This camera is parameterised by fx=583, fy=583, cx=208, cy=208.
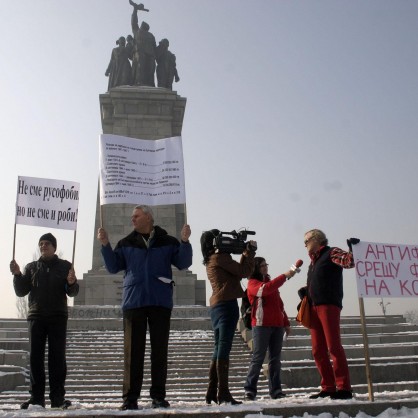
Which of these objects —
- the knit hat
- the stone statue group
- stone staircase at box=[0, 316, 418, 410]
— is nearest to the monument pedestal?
the stone statue group

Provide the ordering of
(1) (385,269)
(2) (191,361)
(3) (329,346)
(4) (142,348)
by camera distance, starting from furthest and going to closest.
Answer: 1. (2) (191,361)
2. (1) (385,269)
3. (3) (329,346)
4. (4) (142,348)

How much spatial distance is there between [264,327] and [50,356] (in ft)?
7.14

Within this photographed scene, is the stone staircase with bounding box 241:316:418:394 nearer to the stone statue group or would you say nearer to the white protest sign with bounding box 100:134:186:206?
the white protest sign with bounding box 100:134:186:206

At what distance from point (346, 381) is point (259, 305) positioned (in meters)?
1.25

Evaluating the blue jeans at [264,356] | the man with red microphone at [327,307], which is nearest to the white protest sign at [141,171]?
the man with red microphone at [327,307]

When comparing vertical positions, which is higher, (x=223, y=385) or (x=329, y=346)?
(x=329, y=346)

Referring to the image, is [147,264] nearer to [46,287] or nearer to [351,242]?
[46,287]

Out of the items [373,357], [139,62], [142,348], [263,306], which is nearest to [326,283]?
[263,306]

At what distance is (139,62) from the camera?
21844mm

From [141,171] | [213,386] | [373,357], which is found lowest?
[213,386]

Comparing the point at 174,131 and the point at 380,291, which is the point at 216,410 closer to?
the point at 380,291

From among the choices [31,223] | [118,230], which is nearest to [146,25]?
[118,230]

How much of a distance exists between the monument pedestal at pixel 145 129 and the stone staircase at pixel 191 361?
4340mm

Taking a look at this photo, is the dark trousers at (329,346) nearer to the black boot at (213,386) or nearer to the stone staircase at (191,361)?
the stone staircase at (191,361)
